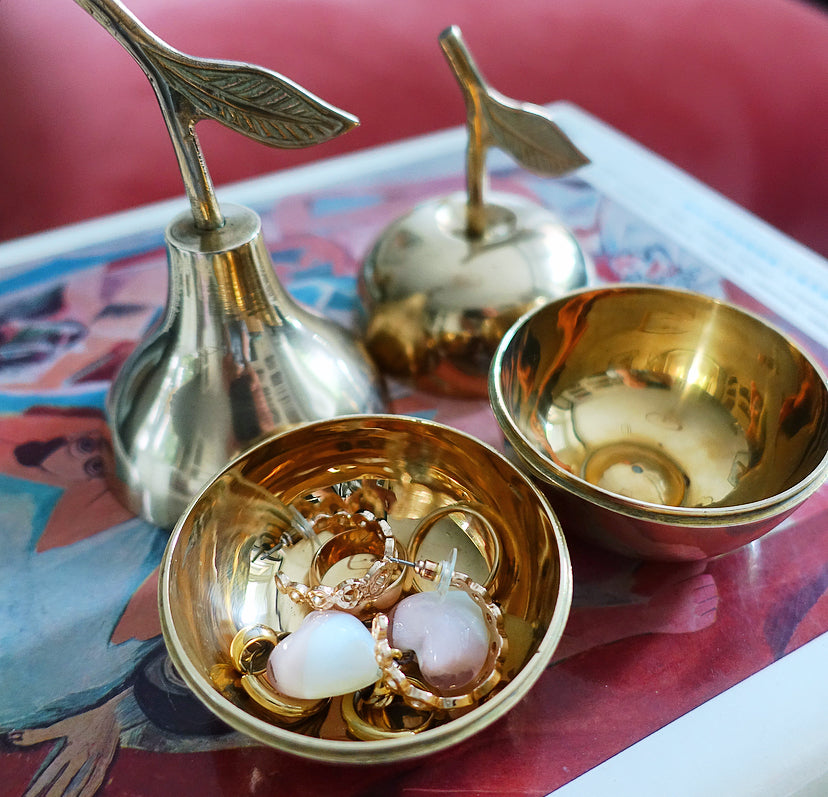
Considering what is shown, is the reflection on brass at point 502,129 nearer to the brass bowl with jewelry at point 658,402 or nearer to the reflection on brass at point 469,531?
the brass bowl with jewelry at point 658,402

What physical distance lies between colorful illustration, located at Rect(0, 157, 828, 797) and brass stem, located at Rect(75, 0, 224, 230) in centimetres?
17

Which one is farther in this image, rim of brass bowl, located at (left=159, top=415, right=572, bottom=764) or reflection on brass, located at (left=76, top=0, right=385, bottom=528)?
reflection on brass, located at (left=76, top=0, right=385, bottom=528)

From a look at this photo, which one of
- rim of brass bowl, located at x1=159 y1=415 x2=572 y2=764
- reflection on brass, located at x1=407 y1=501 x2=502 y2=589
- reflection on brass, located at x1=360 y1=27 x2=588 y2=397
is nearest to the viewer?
rim of brass bowl, located at x1=159 y1=415 x2=572 y2=764

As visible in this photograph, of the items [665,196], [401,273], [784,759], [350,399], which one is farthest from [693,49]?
[784,759]

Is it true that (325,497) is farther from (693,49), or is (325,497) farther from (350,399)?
(693,49)

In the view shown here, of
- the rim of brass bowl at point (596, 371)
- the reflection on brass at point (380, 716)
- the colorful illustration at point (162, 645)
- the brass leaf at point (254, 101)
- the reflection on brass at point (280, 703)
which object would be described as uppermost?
the brass leaf at point (254, 101)

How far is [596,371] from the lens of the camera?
0.46 metres

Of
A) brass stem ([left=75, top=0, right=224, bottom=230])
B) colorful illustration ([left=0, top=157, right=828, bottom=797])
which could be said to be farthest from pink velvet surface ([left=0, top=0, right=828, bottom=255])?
brass stem ([left=75, top=0, right=224, bottom=230])

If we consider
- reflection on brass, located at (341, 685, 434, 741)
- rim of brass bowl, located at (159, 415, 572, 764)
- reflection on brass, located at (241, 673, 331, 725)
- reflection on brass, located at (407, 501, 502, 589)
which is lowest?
reflection on brass, located at (341, 685, 434, 741)

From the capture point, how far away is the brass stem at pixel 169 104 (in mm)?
320

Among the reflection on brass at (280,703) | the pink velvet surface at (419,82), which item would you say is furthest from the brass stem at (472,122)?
the pink velvet surface at (419,82)

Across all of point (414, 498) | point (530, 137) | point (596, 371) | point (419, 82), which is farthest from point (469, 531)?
point (419, 82)

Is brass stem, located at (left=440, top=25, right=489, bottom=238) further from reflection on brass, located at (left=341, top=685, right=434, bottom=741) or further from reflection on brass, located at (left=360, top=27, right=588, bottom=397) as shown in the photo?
reflection on brass, located at (left=341, top=685, right=434, bottom=741)

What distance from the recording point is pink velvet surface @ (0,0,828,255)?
86 centimetres
